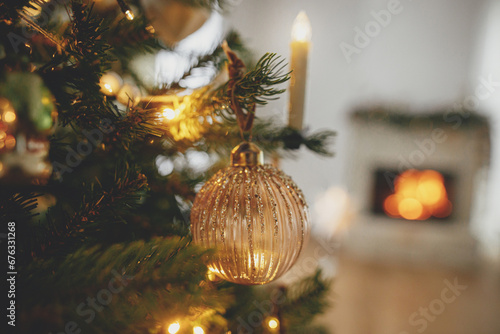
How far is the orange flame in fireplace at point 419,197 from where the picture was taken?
119 inches

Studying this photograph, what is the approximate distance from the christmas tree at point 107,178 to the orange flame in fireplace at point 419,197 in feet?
9.52

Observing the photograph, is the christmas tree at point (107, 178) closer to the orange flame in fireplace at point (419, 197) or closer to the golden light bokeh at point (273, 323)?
the golden light bokeh at point (273, 323)

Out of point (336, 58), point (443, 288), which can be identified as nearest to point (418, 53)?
point (336, 58)

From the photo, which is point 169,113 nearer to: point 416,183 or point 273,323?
point 273,323

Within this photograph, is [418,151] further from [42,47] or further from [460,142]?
[42,47]

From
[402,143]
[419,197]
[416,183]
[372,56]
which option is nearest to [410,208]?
[419,197]

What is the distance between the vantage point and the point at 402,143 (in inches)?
122

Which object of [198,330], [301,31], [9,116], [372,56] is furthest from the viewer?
[372,56]

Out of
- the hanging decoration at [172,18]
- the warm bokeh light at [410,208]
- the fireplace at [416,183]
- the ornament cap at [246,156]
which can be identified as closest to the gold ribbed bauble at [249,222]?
the ornament cap at [246,156]

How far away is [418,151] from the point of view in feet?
10.1

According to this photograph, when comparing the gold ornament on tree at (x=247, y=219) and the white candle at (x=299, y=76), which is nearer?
the gold ornament on tree at (x=247, y=219)

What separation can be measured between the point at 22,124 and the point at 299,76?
353 millimetres

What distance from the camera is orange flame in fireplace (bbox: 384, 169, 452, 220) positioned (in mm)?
3020

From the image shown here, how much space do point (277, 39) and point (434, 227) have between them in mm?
2505
